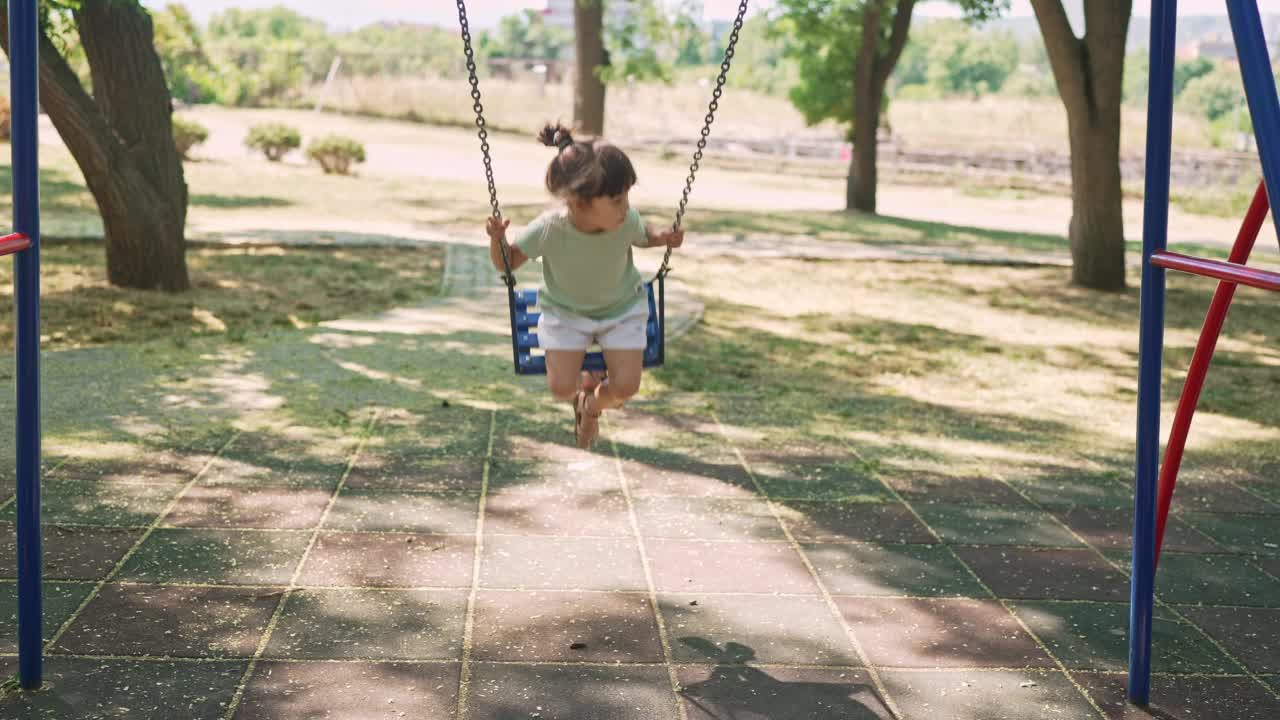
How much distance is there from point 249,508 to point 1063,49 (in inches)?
402

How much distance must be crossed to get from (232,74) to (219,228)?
108 inches

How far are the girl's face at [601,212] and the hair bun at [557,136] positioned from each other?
0.20m

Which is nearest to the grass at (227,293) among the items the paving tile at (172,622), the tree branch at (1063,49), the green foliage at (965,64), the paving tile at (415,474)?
the paving tile at (415,474)

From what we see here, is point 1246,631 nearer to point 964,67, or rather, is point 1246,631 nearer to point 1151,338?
point 1151,338

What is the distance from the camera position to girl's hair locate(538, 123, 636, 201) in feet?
15.5

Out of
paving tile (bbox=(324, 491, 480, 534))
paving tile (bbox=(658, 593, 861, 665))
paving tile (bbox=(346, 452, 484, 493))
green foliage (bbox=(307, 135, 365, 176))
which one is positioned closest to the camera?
paving tile (bbox=(658, 593, 861, 665))

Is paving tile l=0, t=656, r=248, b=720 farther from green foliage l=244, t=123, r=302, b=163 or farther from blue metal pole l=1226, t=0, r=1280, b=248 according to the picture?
green foliage l=244, t=123, r=302, b=163

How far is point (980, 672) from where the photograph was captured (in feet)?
12.9

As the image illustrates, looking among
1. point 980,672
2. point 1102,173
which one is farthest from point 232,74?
point 980,672

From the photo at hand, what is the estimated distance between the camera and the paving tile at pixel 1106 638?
405 centimetres

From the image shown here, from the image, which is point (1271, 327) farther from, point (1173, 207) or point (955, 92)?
point (955, 92)

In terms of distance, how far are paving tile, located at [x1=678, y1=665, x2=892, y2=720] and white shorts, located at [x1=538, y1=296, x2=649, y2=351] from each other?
1.71 meters

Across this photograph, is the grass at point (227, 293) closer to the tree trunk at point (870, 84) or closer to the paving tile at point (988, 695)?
the paving tile at point (988, 695)

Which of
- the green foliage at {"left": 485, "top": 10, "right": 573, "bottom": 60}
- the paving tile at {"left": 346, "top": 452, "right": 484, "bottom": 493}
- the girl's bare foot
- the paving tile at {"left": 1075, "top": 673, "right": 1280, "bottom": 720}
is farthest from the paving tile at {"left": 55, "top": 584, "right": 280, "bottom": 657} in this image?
the green foliage at {"left": 485, "top": 10, "right": 573, "bottom": 60}
